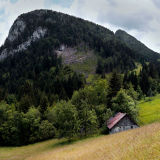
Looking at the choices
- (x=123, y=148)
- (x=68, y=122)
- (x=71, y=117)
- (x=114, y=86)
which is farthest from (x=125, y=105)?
(x=123, y=148)

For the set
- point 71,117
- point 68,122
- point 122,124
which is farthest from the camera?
point 71,117

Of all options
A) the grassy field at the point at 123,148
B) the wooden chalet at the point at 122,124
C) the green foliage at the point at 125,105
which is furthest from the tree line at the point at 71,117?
the grassy field at the point at 123,148

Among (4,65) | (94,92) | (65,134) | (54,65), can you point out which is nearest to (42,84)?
(54,65)

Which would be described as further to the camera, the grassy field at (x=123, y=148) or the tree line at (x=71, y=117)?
the tree line at (x=71, y=117)

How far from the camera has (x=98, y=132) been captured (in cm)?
3725

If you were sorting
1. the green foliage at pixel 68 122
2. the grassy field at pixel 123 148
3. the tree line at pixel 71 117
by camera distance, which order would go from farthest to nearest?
the tree line at pixel 71 117 → the green foliage at pixel 68 122 → the grassy field at pixel 123 148

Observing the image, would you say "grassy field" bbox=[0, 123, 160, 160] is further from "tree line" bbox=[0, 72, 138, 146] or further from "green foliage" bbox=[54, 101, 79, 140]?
"tree line" bbox=[0, 72, 138, 146]

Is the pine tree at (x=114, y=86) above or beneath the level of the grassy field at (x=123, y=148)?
above

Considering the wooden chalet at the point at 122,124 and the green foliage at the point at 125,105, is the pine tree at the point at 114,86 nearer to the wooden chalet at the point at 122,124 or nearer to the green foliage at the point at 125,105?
the green foliage at the point at 125,105

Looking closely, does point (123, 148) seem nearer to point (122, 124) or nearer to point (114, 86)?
point (122, 124)

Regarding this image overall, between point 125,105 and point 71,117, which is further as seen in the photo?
point 125,105

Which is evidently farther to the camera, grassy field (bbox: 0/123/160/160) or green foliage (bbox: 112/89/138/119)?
green foliage (bbox: 112/89/138/119)

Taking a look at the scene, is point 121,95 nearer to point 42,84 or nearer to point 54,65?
point 42,84

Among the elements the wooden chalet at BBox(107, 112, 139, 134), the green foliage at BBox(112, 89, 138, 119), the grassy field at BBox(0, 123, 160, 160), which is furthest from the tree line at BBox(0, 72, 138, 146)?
the grassy field at BBox(0, 123, 160, 160)
